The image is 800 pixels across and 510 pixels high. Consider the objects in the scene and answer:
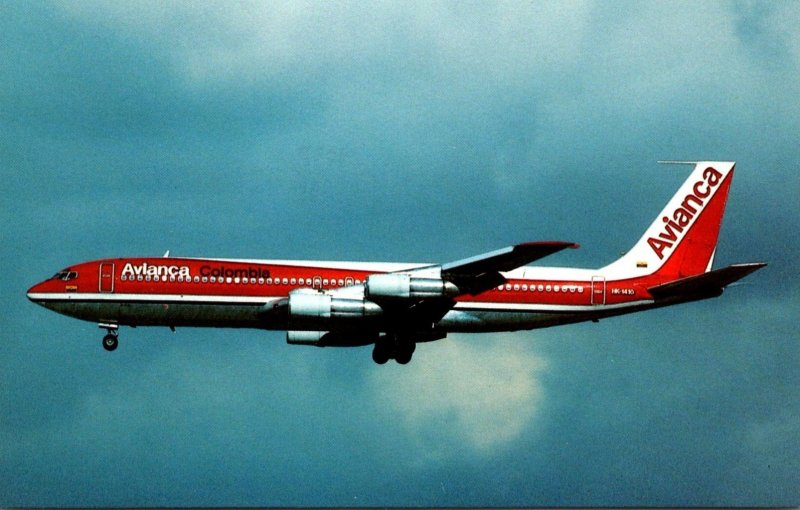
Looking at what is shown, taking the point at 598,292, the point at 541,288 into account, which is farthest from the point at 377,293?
the point at 598,292

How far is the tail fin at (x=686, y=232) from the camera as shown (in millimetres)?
58844

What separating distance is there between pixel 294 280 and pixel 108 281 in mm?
8261

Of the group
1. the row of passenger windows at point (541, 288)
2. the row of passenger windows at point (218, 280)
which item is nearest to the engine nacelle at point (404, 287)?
the row of passenger windows at point (218, 280)

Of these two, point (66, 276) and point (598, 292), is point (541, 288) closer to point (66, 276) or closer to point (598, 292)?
point (598, 292)

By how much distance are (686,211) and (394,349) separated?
16143 millimetres

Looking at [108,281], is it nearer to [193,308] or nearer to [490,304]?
[193,308]

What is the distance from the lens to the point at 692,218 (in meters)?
60.1

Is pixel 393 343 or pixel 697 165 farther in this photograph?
pixel 697 165

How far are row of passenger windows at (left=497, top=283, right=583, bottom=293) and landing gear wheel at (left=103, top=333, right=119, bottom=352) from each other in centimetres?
1744

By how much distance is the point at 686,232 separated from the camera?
59.8 meters

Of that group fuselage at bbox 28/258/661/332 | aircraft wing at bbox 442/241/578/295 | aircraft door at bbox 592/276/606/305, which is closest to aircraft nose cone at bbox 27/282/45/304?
fuselage at bbox 28/258/661/332

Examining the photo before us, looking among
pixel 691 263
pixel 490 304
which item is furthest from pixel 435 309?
pixel 691 263

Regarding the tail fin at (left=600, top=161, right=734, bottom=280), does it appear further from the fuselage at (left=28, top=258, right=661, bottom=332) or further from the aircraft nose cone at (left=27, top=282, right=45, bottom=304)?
the aircraft nose cone at (left=27, top=282, right=45, bottom=304)

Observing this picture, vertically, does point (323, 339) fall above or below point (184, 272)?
below
